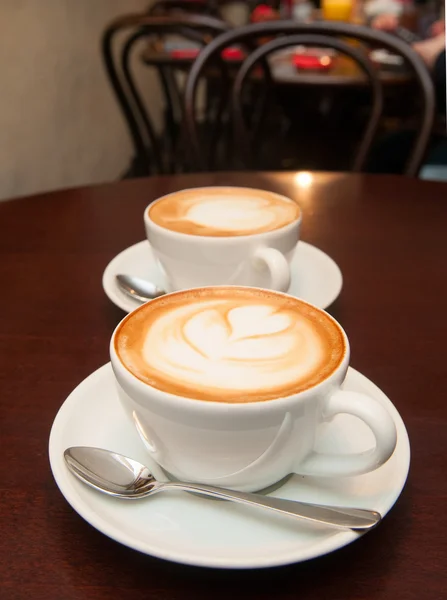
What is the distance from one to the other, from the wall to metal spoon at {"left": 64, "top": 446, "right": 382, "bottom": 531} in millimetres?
1569

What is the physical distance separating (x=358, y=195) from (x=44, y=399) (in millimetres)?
568

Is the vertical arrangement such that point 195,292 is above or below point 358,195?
above

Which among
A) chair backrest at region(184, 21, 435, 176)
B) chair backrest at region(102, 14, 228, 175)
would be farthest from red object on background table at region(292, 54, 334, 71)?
chair backrest at region(184, 21, 435, 176)

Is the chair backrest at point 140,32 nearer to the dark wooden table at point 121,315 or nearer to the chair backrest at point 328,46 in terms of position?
the chair backrest at point 328,46

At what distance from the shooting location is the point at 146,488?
0.33m

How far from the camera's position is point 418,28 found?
104 inches

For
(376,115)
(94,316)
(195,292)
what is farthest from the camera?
(376,115)

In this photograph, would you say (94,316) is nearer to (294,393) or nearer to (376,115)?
(294,393)

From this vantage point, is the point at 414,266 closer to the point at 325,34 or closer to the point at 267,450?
the point at 267,450

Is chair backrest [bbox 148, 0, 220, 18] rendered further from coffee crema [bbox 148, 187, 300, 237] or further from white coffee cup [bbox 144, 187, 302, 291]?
white coffee cup [bbox 144, 187, 302, 291]

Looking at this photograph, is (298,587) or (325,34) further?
(325,34)

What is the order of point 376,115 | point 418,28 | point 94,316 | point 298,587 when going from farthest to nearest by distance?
point 418,28, point 376,115, point 94,316, point 298,587

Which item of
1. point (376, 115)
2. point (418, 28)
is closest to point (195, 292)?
point (376, 115)

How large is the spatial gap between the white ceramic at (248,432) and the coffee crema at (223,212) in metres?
0.24
